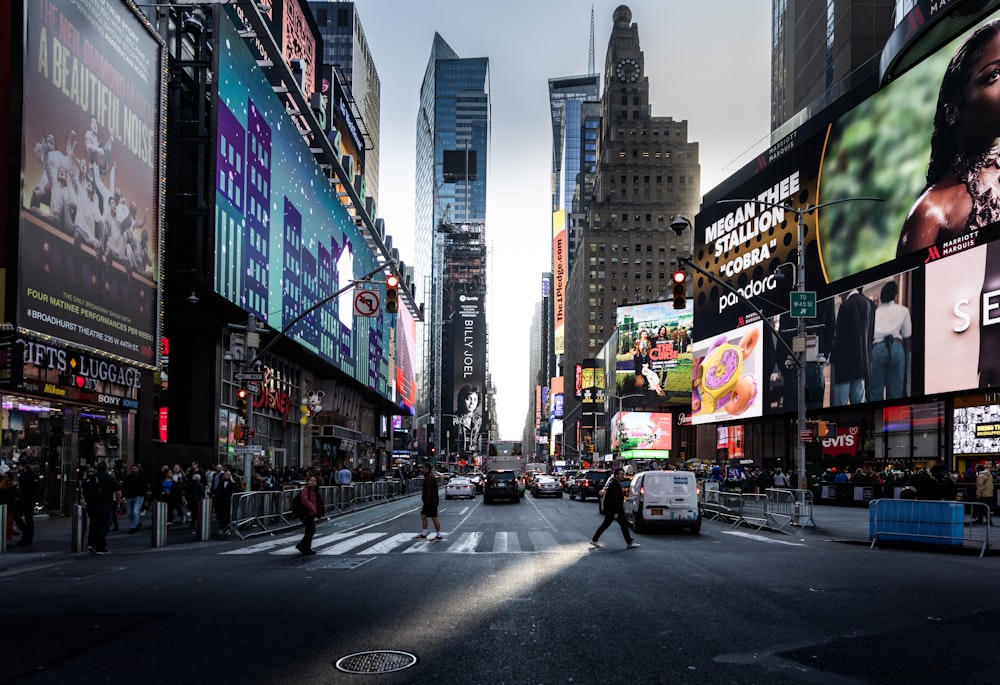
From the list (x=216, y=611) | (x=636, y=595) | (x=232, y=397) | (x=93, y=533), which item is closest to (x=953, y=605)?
(x=636, y=595)

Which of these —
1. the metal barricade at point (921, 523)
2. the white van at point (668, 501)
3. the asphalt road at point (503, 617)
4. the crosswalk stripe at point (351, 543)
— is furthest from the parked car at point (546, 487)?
the asphalt road at point (503, 617)

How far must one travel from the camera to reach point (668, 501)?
22484mm

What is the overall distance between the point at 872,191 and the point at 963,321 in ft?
35.3

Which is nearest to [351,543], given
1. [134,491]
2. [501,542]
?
[501,542]

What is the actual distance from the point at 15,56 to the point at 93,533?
1208cm

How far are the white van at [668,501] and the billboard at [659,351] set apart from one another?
273 feet

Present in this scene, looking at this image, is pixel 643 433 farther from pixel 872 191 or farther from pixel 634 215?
pixel 634 215

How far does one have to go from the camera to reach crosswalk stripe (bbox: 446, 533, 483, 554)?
694 inches

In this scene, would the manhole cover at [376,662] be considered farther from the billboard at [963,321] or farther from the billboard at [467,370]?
the billboard at [467,370]

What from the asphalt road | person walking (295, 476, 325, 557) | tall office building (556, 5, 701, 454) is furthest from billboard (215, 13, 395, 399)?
tall office building (556, 5, 701, 454)

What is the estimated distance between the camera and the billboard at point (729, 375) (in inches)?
2328

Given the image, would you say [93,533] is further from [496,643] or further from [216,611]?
[496,643]

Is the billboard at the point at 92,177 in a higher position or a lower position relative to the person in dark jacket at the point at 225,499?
higher

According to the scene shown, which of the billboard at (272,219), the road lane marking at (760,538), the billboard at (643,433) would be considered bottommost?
the billboard at (643,433)
